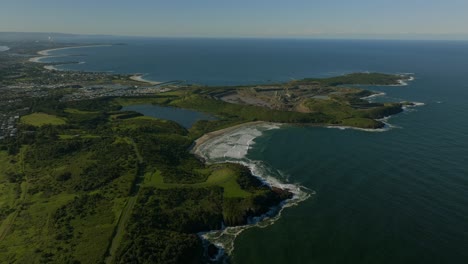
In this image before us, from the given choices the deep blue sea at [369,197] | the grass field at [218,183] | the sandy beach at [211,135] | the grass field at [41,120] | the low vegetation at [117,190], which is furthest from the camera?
the grass field at [41,120]

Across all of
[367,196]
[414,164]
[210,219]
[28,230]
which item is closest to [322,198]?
[367,196]

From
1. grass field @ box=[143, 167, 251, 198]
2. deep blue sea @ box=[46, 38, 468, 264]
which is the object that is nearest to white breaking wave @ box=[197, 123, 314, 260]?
deep blue sea @ box=[46, 38, 468, 264]

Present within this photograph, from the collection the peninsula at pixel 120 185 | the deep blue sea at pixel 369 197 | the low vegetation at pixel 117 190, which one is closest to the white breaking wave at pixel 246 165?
the deep blue sea at pixel 369 197

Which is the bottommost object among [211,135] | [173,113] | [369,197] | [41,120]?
[369,197]

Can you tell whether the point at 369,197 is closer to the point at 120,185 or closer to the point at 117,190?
the point at 117,190

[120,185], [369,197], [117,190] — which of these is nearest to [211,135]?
[120,185]

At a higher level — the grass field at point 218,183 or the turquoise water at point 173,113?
the turquoise water at point 173,113

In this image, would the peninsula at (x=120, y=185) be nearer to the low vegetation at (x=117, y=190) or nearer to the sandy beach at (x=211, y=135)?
the low vegetation at (x=117, y=190)
